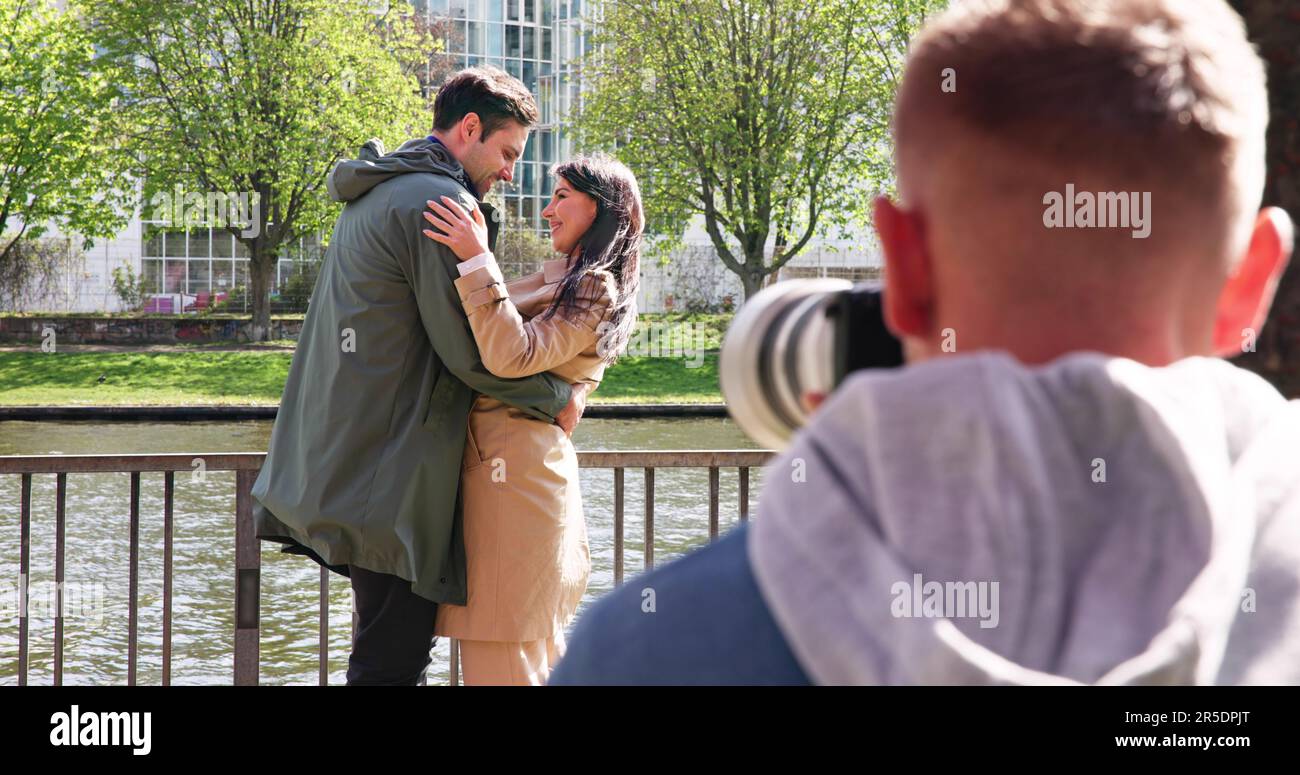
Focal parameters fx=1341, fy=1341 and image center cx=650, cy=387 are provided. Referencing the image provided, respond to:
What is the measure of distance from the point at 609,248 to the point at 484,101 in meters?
0.56

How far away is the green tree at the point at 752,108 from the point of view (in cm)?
3416

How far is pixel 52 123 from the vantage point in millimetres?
32750

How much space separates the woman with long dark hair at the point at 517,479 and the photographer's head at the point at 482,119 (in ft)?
0.98

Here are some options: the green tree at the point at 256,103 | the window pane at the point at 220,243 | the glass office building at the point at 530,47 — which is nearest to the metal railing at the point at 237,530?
the green tree at the point at 256,103

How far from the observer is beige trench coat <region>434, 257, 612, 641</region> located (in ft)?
11.8

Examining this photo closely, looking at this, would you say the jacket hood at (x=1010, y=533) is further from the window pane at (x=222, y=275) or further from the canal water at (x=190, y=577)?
the window pane at (x=222, y=275)

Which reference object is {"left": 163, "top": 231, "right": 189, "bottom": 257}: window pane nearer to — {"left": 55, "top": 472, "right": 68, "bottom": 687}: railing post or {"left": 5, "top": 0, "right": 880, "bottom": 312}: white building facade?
{"left": 5, "top": 0, "right": 880, "bottom": 312}: white building facade

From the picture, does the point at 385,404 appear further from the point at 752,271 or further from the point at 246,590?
the point at 752,271

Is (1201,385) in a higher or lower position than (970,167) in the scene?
lower

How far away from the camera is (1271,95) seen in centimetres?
285

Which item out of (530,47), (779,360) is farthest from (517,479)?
(530,47)
